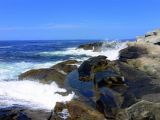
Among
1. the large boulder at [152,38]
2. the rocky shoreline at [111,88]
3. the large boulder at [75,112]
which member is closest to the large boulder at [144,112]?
the rocky shoreline at [111,88]

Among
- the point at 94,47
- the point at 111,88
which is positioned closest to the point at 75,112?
the point at 111,88

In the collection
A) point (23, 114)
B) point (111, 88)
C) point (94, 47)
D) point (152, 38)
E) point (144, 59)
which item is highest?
point (152, 38)

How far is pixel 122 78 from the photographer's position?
46.1ft

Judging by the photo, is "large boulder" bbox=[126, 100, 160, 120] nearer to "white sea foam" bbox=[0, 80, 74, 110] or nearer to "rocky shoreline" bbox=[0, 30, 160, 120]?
"rocky shoreline" bbox=[0, 30, 160, 120]

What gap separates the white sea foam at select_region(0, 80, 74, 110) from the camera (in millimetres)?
12249

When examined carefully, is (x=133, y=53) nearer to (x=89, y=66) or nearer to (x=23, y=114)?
(x=89, y=66)

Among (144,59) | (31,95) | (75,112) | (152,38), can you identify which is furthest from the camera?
(152,38)

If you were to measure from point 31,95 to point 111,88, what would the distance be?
2835 mm

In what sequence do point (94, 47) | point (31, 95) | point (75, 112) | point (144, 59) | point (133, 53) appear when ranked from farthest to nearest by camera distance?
1. point (94, 47)
2. point (133, 53)
3. point (144, 59)
4. point (31, 95)
5. point (75, 112)

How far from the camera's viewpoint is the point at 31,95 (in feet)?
44.9

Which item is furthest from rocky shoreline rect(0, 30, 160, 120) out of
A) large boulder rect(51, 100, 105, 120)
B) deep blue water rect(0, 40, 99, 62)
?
deep blue water rect(0, 40, 99, 62)

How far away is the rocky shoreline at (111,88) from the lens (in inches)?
382

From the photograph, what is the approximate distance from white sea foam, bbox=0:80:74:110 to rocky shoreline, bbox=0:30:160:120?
0.51m

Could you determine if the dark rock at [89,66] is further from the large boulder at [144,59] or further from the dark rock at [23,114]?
the dark rock at [23,114]
